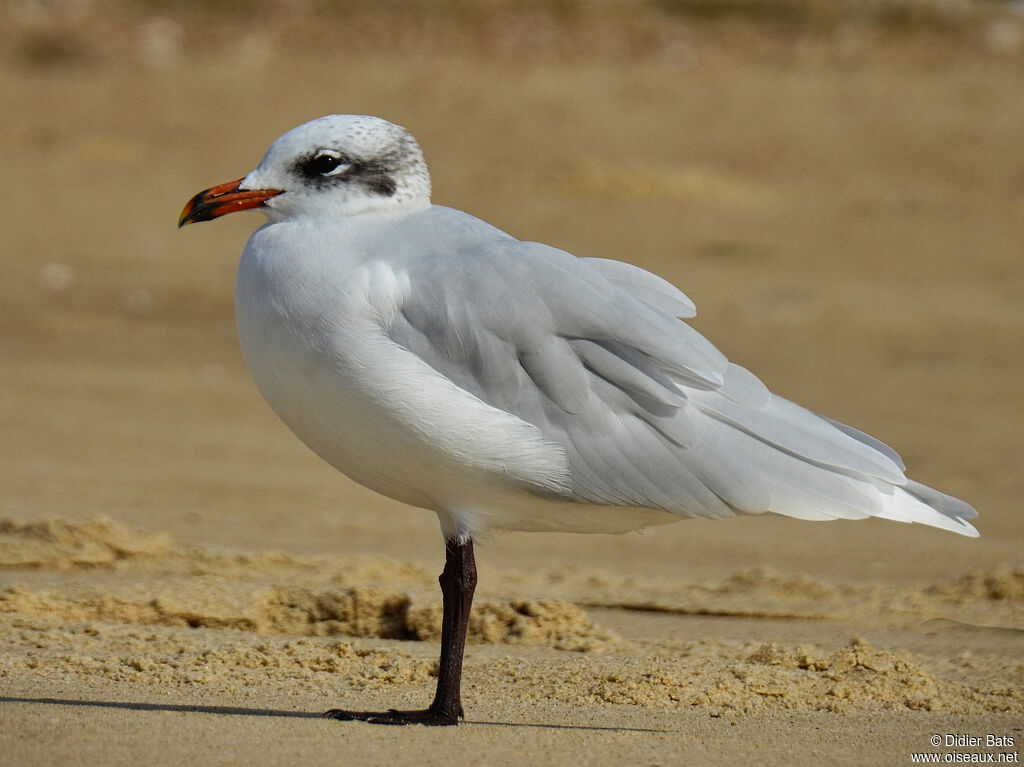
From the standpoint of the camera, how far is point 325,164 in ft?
13.5

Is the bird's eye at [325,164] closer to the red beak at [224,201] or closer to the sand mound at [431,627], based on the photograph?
the red beak at [224,201]

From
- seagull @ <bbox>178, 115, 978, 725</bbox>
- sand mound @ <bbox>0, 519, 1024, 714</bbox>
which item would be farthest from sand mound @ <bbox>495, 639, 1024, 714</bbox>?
seagull @ <bbox>178, 115, 978, 725</bbox>

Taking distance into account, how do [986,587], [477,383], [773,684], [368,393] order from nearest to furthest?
[368,393] < [477,383] < [773,684] < [986,587]

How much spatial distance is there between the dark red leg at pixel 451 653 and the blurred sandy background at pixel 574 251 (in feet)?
0.29

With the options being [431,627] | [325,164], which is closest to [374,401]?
[325,164]

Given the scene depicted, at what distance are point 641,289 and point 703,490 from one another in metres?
0.62

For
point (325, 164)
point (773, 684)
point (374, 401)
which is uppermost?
point (325, 164)

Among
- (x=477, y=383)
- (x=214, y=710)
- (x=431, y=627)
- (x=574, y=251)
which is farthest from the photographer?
(x=574, y=251)

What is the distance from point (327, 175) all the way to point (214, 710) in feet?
4.75

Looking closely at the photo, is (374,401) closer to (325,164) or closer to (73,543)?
(325,164)

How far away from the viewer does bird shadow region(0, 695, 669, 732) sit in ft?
13.1

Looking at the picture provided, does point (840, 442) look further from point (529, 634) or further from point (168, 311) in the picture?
point (168, 311)

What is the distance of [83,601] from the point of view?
5359 millimetres

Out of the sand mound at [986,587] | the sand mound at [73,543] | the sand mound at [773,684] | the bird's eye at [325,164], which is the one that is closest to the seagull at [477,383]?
the bird's eye at [325,164]
